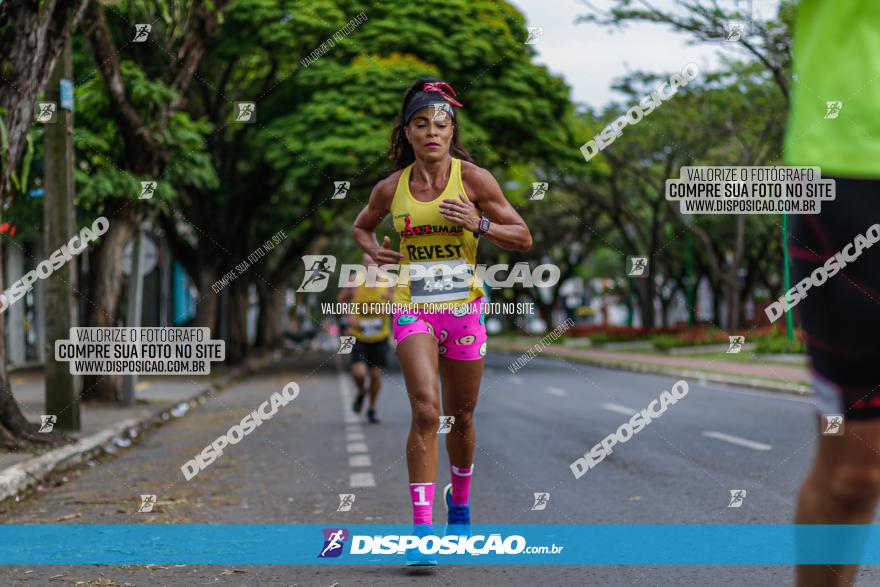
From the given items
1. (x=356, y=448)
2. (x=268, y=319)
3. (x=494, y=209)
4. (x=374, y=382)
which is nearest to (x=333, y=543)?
(x=494, y=209)

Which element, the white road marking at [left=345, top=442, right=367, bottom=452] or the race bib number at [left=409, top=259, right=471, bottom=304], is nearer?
the race bib number at [left=409, top=259, right=471, bottom=304]

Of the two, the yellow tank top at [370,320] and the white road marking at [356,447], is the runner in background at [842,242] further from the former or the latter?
the yellow tank top at [370,320]

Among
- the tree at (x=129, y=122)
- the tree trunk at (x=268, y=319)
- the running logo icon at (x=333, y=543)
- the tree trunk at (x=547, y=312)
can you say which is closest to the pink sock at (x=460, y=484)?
the running logo icon at (x=333, y=543)

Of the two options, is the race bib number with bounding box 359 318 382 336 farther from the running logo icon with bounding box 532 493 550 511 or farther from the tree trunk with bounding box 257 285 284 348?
the tree trunk with bounding box 257 285 284 348

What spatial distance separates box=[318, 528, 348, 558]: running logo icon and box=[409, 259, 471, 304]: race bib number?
135 cm

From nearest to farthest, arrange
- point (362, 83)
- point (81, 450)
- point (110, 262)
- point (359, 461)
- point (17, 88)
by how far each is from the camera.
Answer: point (17, 88) < point (359, 461) < point (81, 450) < point (110, 262) < point (362, 83)

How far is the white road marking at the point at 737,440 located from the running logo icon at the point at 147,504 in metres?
4.82

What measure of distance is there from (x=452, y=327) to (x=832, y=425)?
280cm

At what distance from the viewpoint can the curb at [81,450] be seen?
7.81 meters

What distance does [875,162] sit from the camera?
2166mm

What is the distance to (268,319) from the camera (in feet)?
139

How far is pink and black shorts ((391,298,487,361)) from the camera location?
16.3 ft

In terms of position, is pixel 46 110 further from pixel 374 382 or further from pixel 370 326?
pixel 374 382

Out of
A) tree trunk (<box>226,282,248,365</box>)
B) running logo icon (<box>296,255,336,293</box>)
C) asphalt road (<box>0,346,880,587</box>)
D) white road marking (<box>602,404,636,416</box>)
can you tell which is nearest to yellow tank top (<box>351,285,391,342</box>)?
running logo icon (<box>296,255,336,293</box>)
